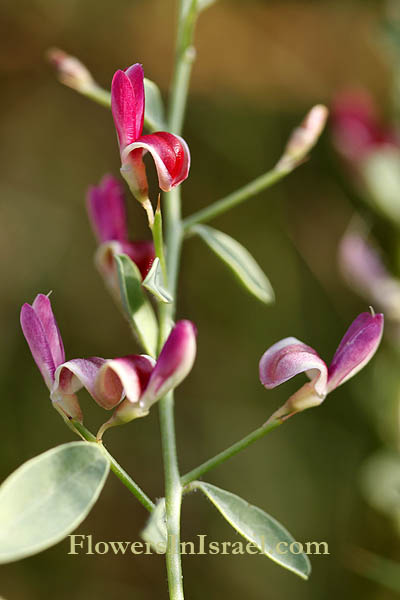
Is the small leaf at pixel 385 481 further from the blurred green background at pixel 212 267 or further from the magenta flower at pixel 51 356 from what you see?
the magenta flower at pixel 51 356

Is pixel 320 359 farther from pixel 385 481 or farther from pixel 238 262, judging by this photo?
pixel 385 481

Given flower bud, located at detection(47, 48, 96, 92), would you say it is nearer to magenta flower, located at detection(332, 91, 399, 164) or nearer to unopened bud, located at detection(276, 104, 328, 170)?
unopened bud, located at detection(276, 104, 328, 170)

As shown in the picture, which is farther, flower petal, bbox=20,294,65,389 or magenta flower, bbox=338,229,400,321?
magenta flower, bbox=338,229,400,321

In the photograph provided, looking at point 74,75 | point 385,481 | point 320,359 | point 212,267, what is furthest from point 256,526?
point 212,267

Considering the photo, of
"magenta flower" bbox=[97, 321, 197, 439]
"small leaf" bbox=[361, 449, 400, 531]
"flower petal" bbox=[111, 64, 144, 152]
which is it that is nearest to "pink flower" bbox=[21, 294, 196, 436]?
"magenta flower" bbox=[97, 321, 197, 439]

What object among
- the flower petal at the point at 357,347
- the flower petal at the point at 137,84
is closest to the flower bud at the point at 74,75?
the flower petal at the point at 137,84

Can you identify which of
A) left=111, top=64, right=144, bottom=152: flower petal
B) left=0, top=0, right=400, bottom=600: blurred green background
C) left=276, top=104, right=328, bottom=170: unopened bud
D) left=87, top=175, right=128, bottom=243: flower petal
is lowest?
left=0, top=0, right=400, bottom=600: blurred green background
